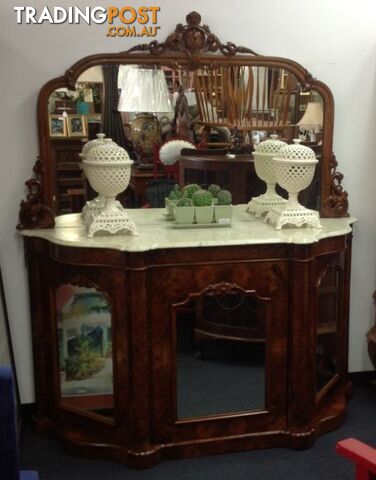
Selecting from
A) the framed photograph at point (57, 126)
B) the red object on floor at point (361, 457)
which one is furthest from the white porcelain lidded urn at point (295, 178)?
the red object on floor at point (361, 457)

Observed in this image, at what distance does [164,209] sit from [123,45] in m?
0.74

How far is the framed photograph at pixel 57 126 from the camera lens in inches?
111

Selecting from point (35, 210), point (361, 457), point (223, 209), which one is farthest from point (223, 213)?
point (361, 457)

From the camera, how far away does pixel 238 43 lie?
115 inches

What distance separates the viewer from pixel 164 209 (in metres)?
3.02

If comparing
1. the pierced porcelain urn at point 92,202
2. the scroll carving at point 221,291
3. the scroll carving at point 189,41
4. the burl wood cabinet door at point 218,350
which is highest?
the scroll carving at point 189,41

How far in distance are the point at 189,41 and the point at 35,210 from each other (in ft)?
3.22

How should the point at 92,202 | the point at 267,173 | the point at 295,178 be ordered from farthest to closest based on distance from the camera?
the point at 267,173
the point at 92,202
the point at 295,178

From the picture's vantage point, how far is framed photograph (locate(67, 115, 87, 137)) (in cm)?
285

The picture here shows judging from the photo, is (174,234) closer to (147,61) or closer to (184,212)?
(184,212)

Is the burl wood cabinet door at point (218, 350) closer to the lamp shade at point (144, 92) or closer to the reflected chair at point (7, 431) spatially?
the lamp shade at point (144, 92)

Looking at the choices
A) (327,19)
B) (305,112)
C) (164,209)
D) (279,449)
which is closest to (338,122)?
(305,112)

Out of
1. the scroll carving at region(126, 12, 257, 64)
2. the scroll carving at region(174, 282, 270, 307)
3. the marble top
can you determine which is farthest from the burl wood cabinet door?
the scroll carving at region(126, 12, 257, 64)

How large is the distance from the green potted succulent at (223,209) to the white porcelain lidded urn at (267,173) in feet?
0.67
